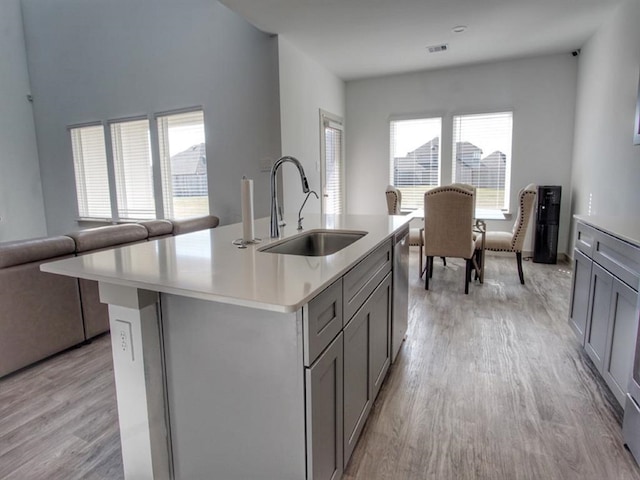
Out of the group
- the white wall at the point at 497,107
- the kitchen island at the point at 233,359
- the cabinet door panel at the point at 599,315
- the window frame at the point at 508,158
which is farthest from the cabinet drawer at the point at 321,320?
the white wall at the point at 497,107

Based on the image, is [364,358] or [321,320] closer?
[321,320]

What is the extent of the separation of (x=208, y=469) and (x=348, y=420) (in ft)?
1.76

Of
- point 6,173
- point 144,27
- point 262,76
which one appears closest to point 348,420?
point 262,76

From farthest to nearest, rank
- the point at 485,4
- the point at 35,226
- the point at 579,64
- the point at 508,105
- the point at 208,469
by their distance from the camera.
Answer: the point at 35,226 < the point at 508,105 < the point at 579,64 < the point at 485,4 < the point at 208,469

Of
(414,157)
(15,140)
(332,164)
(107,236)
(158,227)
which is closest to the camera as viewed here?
(107,236)

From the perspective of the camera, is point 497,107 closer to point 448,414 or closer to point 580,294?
point 580,294

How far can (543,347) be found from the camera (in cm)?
259

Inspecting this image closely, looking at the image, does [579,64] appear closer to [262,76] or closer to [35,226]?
[262,76]

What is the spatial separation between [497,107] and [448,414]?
189 inches

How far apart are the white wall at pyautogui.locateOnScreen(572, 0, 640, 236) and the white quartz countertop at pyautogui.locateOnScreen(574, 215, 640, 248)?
42.9 inches

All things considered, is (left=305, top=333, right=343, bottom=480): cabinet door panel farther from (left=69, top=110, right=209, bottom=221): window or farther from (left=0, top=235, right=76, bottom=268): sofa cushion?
(left=69, top=110, right=209, bottom=221): window

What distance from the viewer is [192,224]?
12.1 ft

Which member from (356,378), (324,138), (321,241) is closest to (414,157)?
(324,138)

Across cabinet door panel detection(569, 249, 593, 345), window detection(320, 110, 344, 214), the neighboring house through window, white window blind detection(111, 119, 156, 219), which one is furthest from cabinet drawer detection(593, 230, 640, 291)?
white window blind detection(111, 119, 156, 219)
